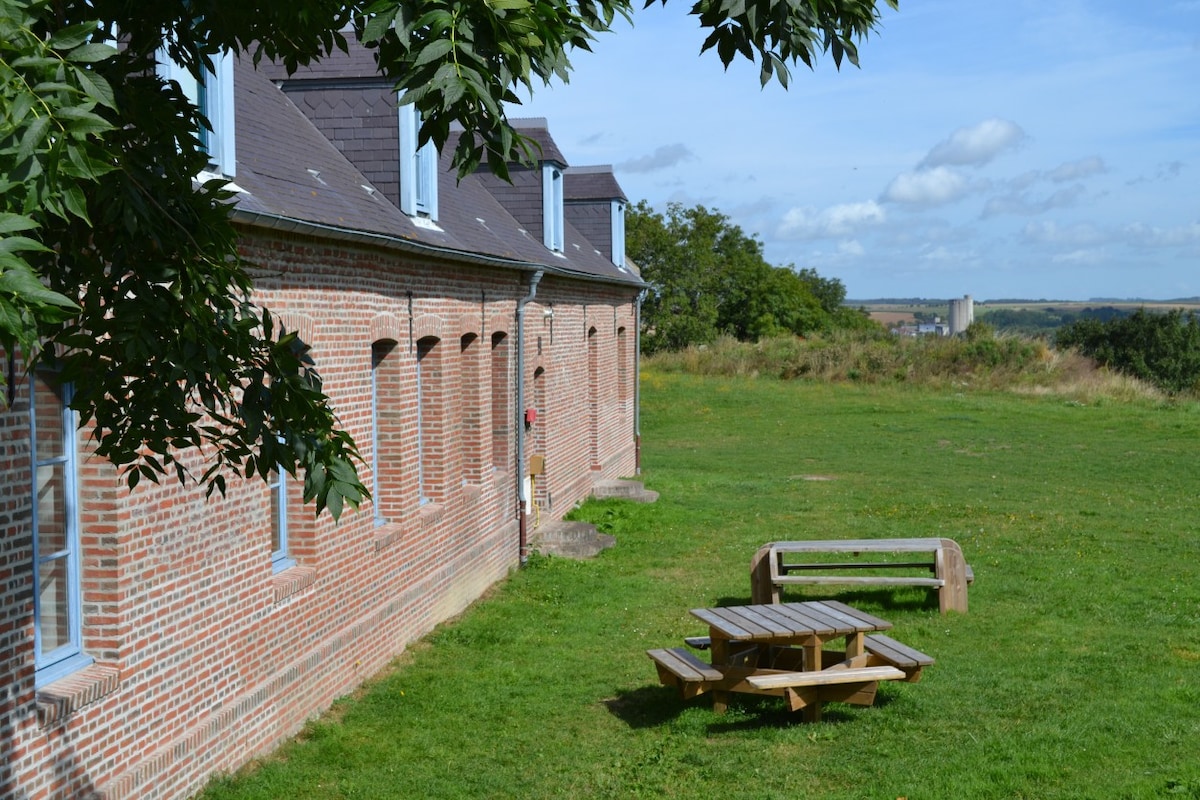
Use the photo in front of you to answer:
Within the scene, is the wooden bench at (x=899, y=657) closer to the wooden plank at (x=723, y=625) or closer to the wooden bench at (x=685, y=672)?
the wooden plank at (x=723, y=625)

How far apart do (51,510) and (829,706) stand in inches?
211

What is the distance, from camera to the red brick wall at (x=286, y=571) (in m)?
5.53

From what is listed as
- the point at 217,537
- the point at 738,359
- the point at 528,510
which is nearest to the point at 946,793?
the point at 217,537

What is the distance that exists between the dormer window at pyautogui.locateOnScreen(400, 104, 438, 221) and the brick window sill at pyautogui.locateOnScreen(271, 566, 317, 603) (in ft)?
13.1

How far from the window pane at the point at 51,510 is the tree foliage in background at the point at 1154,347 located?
45553 mm

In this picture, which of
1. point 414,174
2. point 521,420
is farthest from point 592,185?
point 414,174

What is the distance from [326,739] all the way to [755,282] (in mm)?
54588

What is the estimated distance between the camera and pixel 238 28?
13.6 feet

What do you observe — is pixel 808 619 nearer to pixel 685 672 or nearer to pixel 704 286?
pixel 685 672

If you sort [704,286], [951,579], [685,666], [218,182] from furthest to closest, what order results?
[704,286], [951,579], [685,666], [218,182]

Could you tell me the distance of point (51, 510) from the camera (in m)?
5.89

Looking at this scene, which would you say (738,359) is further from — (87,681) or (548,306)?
(87,681)

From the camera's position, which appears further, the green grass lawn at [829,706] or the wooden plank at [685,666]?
the wooden plank at [685,666]

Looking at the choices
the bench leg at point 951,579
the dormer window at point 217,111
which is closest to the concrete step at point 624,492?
the bench leg at point 951,579
